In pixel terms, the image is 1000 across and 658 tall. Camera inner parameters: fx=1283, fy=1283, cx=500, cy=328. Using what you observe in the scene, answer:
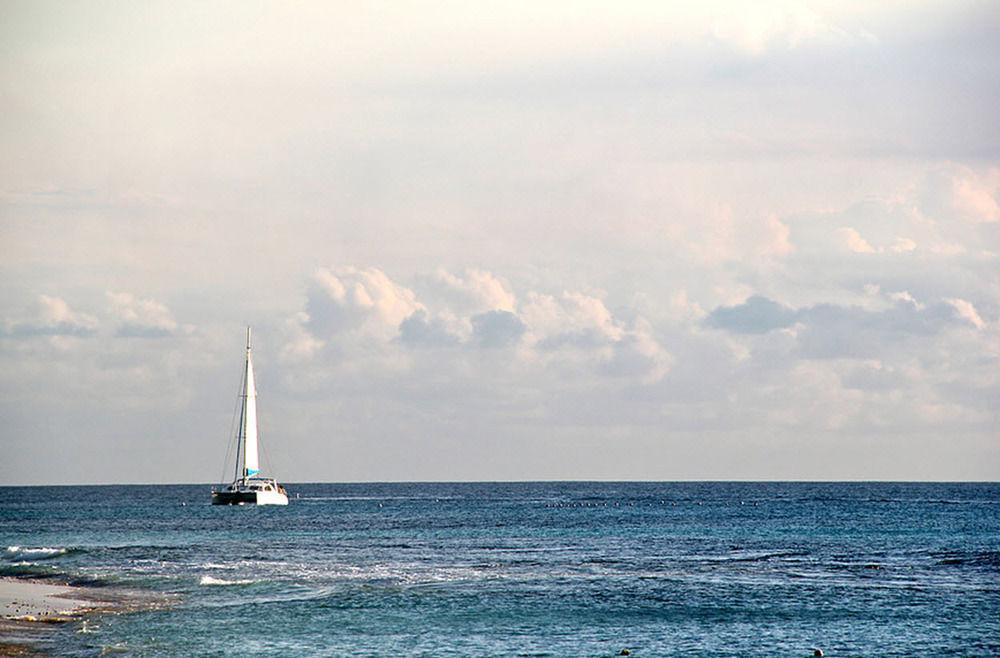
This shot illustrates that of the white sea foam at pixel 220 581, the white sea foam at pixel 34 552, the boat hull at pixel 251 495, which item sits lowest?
the white sea foam at pixel 220 581

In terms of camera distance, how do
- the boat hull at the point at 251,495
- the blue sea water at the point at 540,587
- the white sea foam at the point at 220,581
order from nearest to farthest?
the blue sea water at the point at 540,587 → the white sea foam at the point at 220,581 → the boat hull at the point at 251,495

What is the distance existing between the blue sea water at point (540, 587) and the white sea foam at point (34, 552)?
49 centimetres

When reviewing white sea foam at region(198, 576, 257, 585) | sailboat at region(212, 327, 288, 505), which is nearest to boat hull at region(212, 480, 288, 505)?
sailboat at region(212, 327, 288, 505)

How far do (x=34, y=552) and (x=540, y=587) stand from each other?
137ft

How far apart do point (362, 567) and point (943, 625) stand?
35.7 meters

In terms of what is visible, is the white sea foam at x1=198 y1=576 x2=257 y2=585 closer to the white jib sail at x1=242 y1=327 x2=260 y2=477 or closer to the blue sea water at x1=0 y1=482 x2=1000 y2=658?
the blue sea water at x1=0 y1=482 x2=1000 y2=658

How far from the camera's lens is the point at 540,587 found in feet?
206

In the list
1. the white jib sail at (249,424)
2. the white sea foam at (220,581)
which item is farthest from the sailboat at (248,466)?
the white sea foam at (220,581)

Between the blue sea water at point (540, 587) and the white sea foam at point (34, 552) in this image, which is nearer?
the blue sea water at point (540, 587)

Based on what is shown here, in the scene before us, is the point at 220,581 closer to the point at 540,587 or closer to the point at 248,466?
the point at 540,587

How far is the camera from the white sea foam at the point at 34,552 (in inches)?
3359

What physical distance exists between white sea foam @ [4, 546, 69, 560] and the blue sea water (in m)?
0.49

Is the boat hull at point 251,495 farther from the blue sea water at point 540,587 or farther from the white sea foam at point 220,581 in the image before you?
the white sea foam at point 220,581

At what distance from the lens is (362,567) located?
75.4m
